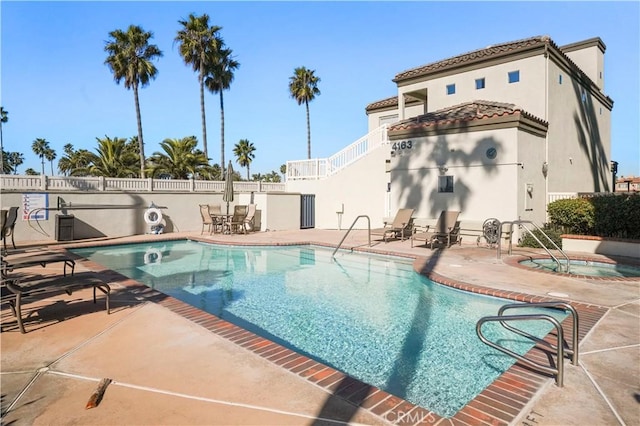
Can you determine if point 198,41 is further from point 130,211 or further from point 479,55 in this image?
point 479,55

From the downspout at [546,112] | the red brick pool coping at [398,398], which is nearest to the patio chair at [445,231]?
the downspout at [546,112]

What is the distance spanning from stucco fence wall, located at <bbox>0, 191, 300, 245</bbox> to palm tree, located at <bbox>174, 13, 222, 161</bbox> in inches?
514

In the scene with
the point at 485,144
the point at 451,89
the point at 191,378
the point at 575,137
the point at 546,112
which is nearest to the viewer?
the point at 191,378

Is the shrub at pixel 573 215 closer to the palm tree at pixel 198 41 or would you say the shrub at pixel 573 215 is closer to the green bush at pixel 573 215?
the green bush at pixel 573 215

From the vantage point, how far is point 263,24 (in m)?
15.1

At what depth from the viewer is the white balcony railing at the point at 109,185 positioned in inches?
568

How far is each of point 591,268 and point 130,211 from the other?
1770cm

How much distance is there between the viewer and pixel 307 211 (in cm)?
2127

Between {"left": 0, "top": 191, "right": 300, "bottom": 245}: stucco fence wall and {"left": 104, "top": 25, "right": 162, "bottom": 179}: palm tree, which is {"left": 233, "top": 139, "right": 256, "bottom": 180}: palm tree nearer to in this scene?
{"left": 104, "top": 25, "right": 162, "bottom": 179}: palm tree

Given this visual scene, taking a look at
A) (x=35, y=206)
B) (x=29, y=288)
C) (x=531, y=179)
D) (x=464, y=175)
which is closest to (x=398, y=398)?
(x=29, y=288)

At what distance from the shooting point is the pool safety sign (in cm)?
1441

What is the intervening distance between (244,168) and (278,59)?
112ft

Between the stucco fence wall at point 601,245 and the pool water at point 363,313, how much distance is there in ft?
18.6

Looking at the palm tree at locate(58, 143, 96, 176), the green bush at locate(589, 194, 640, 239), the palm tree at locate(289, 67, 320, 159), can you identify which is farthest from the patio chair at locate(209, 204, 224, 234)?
the palm tree at locate(58, 143, 96, 176)
